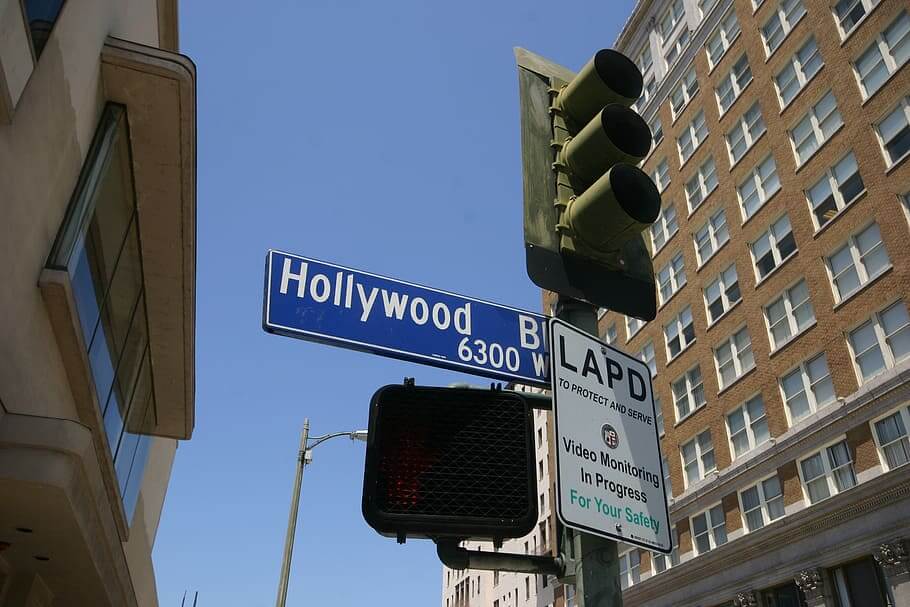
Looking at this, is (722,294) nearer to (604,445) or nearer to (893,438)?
(893,438)

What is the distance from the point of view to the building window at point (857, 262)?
2498cm

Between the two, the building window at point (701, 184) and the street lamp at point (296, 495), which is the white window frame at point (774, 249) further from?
the street lamp at point (296, 495)

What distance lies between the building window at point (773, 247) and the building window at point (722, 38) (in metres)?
11.1

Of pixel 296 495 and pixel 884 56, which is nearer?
pixel 296 495

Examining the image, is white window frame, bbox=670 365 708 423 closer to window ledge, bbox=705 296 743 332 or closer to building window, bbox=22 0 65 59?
window ledge, bbox=705 296 743 332

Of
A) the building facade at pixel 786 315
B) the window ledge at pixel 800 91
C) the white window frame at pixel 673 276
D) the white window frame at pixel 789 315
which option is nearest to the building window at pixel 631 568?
the building facade at pixel 786 315

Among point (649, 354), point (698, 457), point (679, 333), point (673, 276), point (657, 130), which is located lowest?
point (698, 457)

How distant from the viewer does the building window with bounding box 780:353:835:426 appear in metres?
26.2

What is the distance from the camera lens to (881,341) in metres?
24.1

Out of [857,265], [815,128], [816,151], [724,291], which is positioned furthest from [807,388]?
[815,128]

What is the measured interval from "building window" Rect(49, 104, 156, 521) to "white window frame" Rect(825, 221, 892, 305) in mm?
22611

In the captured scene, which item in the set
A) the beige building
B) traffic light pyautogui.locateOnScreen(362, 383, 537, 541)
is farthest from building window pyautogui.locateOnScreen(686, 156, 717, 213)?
traffic light pyautogui.locateOnScreen(362, 383, 537, 541)

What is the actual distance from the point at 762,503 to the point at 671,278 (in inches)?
523

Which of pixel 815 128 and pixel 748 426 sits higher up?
pixel 815 128
